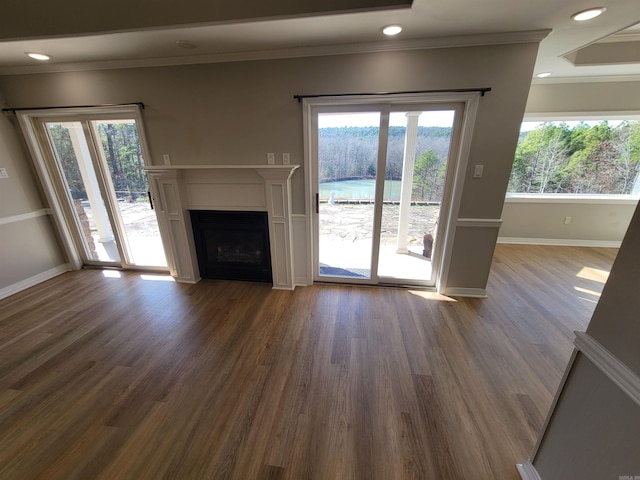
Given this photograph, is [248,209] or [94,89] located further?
[248,209]

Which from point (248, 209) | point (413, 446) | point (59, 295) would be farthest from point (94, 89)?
point (413, 446)

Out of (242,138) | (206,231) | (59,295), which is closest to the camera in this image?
(242,138)

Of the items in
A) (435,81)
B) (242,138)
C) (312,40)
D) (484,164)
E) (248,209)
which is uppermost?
(312,40)

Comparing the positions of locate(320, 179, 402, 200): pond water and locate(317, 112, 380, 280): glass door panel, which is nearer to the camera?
locate(317, 112, 380, 280): glass door panel

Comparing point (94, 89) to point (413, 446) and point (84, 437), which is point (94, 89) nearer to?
point (84, 437)

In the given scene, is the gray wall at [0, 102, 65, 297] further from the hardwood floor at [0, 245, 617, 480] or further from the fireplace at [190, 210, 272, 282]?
the fireplace at [190, 210, 272, 282]

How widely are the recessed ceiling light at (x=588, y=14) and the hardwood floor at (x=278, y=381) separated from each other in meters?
2.39

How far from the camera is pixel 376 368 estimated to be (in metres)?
1.84

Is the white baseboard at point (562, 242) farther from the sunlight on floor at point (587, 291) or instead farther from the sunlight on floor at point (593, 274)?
the sunlight on floor at point (587, 291)

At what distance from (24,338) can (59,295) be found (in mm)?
797

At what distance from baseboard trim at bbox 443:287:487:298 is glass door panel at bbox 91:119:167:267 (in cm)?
357

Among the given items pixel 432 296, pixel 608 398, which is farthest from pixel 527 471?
pixel 432 296

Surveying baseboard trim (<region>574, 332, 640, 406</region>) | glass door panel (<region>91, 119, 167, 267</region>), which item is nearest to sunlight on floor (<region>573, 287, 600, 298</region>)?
baseboard trim (<region>574, 332, 640, 406</region>)

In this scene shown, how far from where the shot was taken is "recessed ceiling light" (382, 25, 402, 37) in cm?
185
